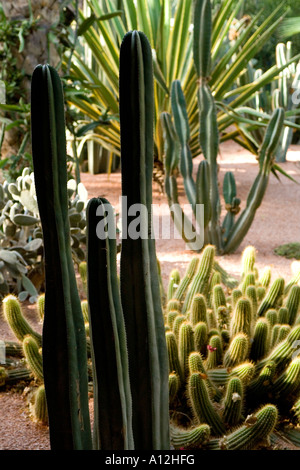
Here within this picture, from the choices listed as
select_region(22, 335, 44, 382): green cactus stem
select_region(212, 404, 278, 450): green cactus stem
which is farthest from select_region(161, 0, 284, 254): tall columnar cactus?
select_region(212, 404, 278, 450): green cactus stem

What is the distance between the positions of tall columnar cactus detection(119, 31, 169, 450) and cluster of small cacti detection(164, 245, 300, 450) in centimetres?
41

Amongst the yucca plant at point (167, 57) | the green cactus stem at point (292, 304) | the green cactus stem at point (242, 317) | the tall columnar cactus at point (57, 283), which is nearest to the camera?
the tall columnar cactus at point (57, 283)

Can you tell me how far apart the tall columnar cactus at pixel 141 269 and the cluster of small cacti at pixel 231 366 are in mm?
406

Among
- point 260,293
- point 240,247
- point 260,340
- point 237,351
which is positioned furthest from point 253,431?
point 240,247

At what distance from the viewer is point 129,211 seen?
123cm

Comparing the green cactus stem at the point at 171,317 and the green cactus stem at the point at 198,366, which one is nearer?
the green cactus stem at the point at 198,366

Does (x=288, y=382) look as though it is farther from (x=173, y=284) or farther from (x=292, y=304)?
(x=173, y=284)

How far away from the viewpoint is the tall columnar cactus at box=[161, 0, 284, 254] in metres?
3.80

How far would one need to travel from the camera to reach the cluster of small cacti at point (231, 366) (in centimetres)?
172

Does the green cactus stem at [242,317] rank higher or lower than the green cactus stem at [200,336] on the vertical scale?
higher

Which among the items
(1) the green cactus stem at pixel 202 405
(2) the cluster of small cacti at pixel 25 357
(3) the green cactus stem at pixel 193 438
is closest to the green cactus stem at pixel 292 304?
(1) the green cactus stem at pixel 202 405

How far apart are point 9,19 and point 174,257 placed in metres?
1.87

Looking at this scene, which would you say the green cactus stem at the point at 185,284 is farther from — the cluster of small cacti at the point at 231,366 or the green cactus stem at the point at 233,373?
the green cactus stem at the point at 233,373
